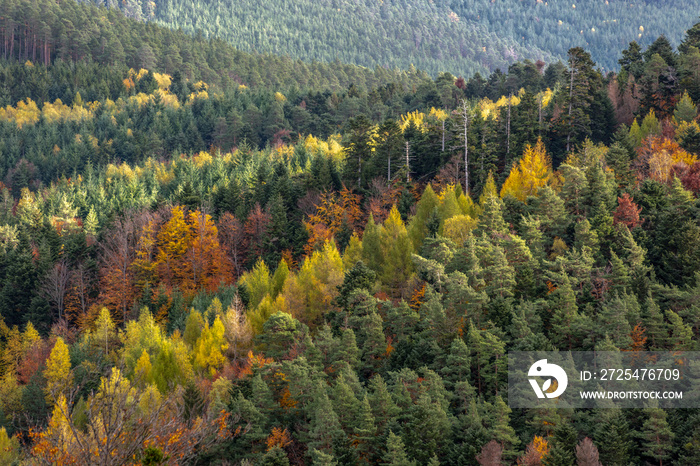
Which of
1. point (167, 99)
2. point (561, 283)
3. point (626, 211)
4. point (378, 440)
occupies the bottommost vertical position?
point (378, 440)

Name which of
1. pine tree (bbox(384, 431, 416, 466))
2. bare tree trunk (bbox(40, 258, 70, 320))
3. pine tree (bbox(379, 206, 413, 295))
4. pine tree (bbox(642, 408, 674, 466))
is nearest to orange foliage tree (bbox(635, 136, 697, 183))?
pine tree (bbox(379, 206, 413, 295))

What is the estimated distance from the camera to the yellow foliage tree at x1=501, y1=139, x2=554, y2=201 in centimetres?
7381

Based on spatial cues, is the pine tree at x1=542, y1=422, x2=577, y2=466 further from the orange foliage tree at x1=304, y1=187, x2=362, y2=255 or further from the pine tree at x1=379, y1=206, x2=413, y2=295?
the orange foliage tree at x1=304, y1=187, x2=362, y2=255

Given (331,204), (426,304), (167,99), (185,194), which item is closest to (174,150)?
(167,99)

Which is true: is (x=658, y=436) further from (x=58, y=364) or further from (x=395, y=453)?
(x=58, y=364)

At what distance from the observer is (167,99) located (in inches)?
7776

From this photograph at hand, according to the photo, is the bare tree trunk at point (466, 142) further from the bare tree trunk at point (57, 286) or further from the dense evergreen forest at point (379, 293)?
the bare tree trunk at point (57, 286)

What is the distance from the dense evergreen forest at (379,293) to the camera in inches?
1695

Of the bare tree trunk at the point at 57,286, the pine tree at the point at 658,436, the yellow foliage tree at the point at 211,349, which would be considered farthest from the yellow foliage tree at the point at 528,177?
the bare tree trunk at the point at 57,286

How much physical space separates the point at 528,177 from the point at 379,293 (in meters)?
23.7

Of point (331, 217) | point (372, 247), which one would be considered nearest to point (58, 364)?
point (372, 247)

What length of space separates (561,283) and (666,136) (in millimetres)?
37462

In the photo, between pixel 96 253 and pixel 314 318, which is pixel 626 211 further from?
pixel 96 253

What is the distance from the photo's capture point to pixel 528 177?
2940 inches
